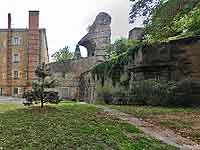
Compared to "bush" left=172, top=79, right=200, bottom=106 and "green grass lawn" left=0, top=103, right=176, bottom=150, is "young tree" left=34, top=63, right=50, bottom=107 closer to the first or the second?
"green grass lawn" left=0, top=103, right=176, bottom=150

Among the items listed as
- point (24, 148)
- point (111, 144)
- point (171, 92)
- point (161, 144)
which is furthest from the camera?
point (171, 92)

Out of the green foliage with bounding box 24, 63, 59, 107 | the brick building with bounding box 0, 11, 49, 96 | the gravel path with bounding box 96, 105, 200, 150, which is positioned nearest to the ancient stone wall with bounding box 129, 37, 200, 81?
the green foliage with bounding box 24, 63, 59, 107

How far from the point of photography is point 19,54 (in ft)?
195

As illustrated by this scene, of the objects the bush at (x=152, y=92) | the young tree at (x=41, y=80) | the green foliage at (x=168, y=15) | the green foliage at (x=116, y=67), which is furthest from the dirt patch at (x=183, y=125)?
the green foliage at (x=116, y=67)

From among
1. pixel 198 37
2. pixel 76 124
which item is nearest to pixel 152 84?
pixel 198 37

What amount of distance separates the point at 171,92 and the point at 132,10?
17.5ft

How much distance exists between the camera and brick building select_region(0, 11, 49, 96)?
5816cm

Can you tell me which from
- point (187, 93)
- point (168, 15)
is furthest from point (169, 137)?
point (187, 93)

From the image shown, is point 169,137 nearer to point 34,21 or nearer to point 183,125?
point 183,125

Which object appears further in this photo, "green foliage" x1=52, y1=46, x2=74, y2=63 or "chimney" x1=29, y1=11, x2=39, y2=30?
"green foliage" x1=52, y1=46, x2=74, y2=63

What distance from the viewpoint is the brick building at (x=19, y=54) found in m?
58.2

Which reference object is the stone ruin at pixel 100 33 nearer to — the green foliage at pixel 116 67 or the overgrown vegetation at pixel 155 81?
the green foliage at pixel 116 67

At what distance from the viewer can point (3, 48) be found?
59.8 metres

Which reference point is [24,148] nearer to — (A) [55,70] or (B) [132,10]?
(B) [132,10]
